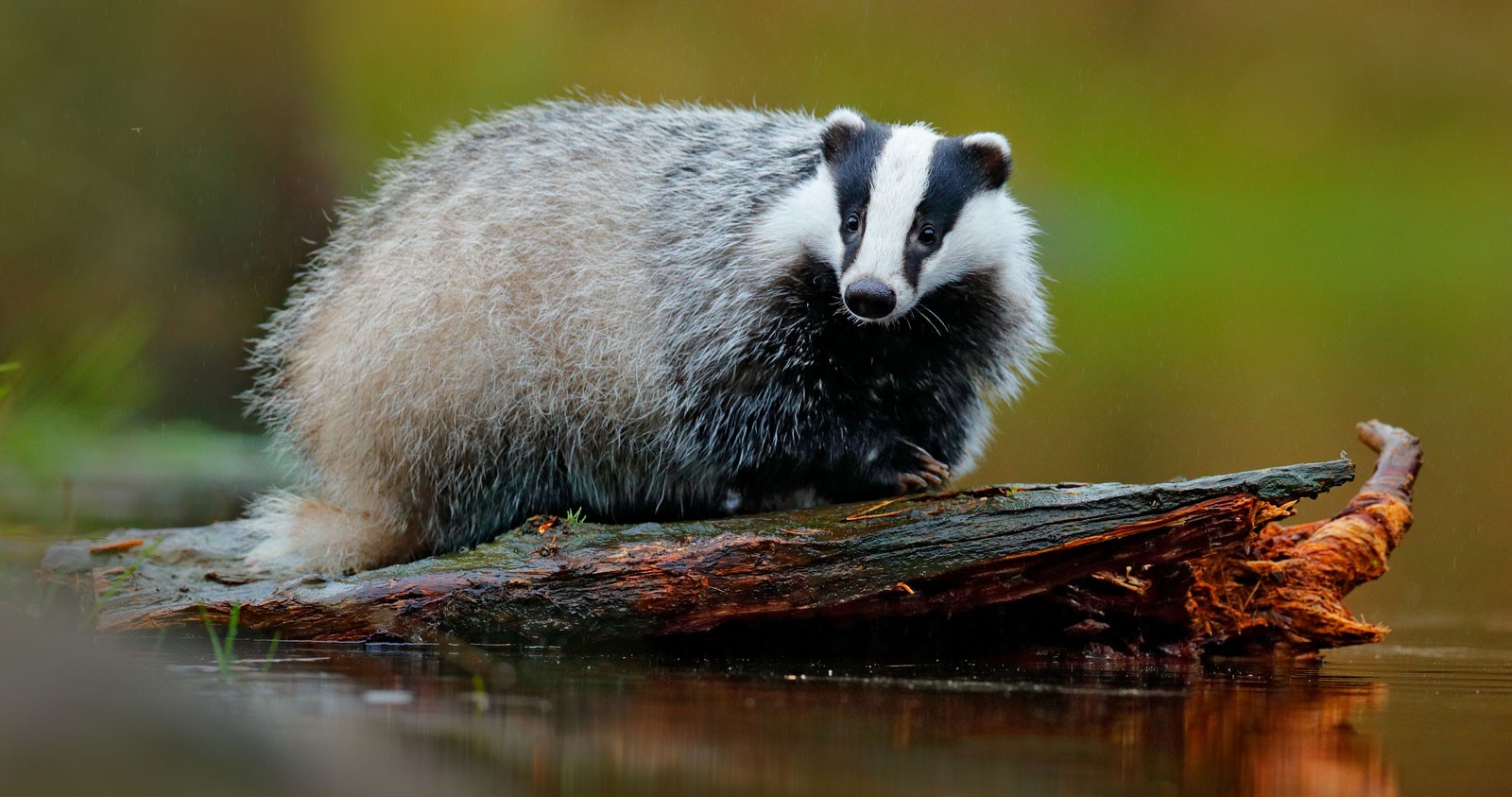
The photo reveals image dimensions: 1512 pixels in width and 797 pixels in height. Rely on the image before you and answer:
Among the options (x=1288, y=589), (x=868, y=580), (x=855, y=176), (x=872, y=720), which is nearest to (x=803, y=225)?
(x=855, y=176)

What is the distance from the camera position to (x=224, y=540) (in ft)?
12.8

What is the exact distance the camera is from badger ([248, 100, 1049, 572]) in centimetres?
328

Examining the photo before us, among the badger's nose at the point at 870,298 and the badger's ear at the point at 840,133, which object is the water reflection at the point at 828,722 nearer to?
the badger's nose at the point at 870,298

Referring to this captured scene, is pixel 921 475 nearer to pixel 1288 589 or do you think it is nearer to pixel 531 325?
pixel 1288 589

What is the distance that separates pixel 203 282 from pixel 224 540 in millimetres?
2686

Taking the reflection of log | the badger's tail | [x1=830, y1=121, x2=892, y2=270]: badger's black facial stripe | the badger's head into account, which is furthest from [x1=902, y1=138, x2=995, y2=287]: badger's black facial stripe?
the badger's tail

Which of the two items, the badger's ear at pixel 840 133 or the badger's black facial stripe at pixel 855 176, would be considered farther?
the badger's ear at pixel 840 133

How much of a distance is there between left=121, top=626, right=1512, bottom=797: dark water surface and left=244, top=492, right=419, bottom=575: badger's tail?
32.4 inches

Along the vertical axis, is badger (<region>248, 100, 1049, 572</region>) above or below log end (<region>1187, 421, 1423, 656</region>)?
above

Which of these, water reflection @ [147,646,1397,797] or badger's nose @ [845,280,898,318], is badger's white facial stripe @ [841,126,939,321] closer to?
badger's nose @ [845,280,898,318]

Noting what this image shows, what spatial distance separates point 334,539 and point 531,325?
0.80 m

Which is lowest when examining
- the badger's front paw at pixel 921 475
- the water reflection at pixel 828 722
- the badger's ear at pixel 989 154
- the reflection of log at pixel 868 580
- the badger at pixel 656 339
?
the water reflection at pixel 828 722

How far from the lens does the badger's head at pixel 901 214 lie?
9.83ft

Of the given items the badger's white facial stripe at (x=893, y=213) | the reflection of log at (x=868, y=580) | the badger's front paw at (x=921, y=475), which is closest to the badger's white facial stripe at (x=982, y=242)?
the badger's white facial stripe at (x=893, y=213)
